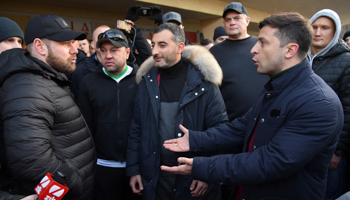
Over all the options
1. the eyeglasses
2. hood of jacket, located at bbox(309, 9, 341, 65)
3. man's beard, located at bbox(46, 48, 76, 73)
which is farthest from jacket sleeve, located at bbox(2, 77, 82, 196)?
hood of jacket, located at bbox(309, 9, 341, 65)

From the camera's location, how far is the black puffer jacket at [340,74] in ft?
6.68

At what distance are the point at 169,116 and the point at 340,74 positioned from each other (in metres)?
1.67

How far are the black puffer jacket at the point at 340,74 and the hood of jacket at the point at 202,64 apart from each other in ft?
3.51

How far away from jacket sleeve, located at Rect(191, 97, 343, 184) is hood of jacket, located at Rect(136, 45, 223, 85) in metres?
0.88

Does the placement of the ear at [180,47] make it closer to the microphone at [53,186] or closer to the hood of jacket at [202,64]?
the hood of jacket at [202,64]

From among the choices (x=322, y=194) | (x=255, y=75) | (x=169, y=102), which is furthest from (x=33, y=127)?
(x=255, y=75)

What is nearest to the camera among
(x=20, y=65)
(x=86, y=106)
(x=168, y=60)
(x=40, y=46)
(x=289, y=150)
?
(x=289, y=150)

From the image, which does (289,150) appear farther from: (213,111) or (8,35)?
(8,35)

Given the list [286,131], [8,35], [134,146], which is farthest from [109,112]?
[286,131]

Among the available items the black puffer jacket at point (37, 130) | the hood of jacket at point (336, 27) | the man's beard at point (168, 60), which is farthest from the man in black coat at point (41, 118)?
the hood of jacket at point (336, 27)

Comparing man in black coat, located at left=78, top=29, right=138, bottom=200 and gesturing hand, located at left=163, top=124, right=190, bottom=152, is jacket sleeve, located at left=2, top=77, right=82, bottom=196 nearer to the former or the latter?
gesturing hand, located at left=163, top=124, right=190, bottom=152

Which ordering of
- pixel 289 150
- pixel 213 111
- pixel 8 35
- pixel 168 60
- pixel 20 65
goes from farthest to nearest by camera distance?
pixel 8 35, pixel 168 60, pixel 213 111, pixel 20 65, pixel 289 150

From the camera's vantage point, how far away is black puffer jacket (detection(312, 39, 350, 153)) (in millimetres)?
2036

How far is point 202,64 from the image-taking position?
2.09m
